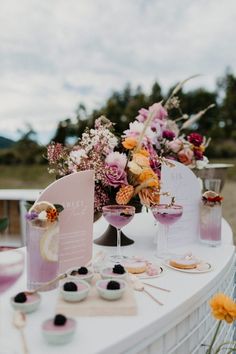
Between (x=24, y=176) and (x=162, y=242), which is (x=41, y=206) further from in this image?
(x=24, y=176)

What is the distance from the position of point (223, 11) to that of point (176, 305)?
558cm

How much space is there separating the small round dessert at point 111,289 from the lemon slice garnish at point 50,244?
127 mm

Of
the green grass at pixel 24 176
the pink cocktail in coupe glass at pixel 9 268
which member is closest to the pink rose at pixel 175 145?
the pink cocktail in coupe glass at pixel 9 268

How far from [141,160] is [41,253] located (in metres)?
0.47

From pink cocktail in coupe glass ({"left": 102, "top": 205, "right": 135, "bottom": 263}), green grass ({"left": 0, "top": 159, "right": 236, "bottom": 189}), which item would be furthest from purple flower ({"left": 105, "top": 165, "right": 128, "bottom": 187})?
green grass ({"left": 0, "top": 159, "right": 236, "bottom": 189})

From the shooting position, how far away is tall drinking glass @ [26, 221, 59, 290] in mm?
882

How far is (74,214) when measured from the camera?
106 centimetres

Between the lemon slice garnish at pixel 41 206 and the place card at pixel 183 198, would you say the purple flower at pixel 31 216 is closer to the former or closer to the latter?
the lemon slice garnish at pixel 41 206

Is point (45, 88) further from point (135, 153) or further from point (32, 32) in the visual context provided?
point (135, 153)

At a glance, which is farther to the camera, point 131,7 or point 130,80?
point 130,80

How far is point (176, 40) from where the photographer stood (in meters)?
8.35

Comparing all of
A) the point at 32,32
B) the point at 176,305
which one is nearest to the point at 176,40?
the point at 32,32

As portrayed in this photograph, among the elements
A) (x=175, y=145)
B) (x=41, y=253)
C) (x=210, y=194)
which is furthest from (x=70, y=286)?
(x=175, y=145)

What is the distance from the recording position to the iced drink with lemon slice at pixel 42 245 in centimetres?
88
